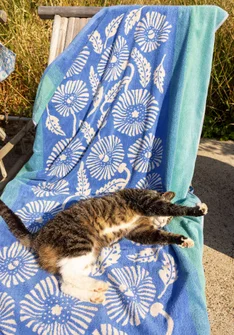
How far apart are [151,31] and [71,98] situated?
0.69m

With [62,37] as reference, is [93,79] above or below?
below

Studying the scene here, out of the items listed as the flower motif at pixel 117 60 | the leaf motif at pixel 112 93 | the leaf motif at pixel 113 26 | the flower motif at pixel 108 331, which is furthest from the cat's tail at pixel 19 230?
the leaf motif at pixel 113 26

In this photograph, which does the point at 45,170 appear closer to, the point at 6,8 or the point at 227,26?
the point at 227,26

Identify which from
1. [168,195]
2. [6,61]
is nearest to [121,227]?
[168,195]

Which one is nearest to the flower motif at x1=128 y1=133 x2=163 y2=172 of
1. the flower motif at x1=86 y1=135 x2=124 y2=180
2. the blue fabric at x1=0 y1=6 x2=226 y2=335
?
the blue fabric at x1=0 y1=6 x2=226 y2=335

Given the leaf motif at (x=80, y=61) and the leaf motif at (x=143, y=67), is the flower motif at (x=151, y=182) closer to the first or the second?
the leaf motif at (x=143, y=67)

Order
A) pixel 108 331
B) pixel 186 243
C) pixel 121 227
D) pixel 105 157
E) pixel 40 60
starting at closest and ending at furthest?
pixel 108 331 → pixel 186 243 → pixel 121 227 → pixel 105 157 → pixel 40 60

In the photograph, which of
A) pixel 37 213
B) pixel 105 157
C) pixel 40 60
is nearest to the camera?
pixel 37 213

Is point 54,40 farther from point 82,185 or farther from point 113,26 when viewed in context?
point 82,185

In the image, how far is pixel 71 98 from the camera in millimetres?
2404

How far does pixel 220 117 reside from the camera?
3.40m

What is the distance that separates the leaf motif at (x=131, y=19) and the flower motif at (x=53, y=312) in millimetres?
1682

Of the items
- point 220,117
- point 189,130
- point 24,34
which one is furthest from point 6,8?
point 189,130

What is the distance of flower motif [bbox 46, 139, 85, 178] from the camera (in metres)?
2.34
